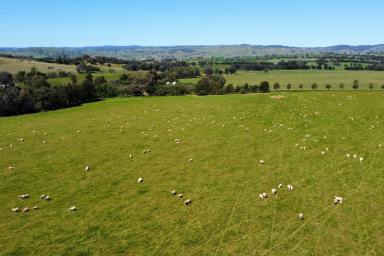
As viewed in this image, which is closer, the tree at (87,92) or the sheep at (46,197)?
the sheep at (46,197)

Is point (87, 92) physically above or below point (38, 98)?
above

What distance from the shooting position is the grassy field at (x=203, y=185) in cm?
1800

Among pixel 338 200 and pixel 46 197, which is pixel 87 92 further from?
pixel 338 200

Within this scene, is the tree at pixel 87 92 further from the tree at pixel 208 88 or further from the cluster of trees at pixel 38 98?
the tree at pixel 208 88

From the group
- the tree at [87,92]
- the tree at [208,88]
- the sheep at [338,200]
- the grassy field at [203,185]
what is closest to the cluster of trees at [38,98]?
the tree at [87,92]

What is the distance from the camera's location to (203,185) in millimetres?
25203

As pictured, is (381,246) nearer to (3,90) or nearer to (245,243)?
(245,243)

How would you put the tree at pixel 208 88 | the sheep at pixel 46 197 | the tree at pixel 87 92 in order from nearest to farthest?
the sheep at pixel 46 197 → the tree at pixel 87 92 → the tree at pixel 208 88

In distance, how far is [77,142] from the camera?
3894cm

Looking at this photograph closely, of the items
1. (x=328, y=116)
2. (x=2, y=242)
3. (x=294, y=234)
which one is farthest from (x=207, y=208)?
(x=328, y=116)

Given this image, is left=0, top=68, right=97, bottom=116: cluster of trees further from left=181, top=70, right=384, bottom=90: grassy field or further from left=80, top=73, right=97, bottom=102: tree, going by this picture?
left=181, top=70, right=384, bottom=90: grassy field

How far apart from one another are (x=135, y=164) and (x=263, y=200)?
12.4 meters

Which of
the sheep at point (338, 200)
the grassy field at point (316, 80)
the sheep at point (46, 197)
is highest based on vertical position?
the grassy field at point (316, 80)

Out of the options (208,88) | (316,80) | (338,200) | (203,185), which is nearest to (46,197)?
(203,185)
